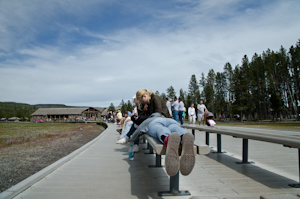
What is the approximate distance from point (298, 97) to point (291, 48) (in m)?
10.9

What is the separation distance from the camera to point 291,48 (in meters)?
48.5

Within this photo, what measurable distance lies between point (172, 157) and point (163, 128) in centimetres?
75

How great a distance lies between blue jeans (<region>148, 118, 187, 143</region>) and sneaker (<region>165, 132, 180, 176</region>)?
0.48 m

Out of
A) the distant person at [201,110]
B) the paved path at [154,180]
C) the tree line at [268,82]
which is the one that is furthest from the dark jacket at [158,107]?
the tree line at [268,82]

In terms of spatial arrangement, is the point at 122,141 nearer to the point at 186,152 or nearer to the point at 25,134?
the point at 186,152


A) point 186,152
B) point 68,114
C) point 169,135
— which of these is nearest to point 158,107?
point 169,135

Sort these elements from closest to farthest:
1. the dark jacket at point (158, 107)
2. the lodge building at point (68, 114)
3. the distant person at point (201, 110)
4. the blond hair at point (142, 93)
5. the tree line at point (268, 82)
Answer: the dark jacket at point (158, 107)
the blond hair at point (142, 93)
the distant person at point (201, 110)
the tree line at point (268, 82)
the lodge building at point (68, 114)

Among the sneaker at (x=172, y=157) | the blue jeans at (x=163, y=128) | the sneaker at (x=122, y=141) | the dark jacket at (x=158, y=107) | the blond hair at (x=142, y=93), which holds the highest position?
the blond hair at (x=142, y=93)

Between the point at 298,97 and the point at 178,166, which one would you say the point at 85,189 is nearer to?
the point at 178,166

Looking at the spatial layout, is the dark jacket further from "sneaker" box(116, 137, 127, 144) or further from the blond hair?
"sneaker" box(116, 137, 127, 144)

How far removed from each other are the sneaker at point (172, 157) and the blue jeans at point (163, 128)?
0.48m

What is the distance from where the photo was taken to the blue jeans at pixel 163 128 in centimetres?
289

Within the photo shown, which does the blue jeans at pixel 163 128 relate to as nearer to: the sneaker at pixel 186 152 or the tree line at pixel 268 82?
the sneaker at pixel 186 152

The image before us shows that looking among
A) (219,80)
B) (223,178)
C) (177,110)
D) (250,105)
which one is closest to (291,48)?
(250,105)
